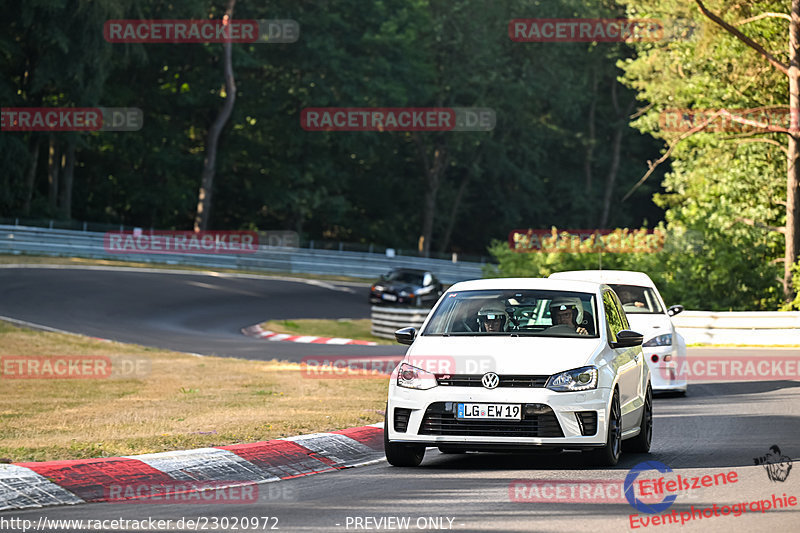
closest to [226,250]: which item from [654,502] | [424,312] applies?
[424,312]

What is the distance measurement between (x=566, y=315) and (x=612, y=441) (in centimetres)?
143

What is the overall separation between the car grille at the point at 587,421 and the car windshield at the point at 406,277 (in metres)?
31.3

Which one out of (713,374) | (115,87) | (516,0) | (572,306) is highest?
(516,0)

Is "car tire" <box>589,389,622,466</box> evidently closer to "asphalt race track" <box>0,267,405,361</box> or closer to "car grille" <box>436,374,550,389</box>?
"car grille" <box>436,374,550,389</box>

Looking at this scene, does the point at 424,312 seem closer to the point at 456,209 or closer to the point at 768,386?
the point at 768,386

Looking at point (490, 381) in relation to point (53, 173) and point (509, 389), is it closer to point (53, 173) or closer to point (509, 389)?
point (509, 389)

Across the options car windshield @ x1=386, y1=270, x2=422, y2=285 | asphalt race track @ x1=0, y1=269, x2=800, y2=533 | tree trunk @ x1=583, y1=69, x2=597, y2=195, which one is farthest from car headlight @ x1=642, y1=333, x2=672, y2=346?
tree trunk @ x1=583, y1=69, x2=597, y2=195

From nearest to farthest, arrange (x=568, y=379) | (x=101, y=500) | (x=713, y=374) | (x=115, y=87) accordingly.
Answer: (x=101, y=500) → (x=568, y=379) → (x=713, y=374) → (x=115, y=87)

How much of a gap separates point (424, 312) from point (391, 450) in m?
21.1

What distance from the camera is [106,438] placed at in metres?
11.4

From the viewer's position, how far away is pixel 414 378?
417 inches

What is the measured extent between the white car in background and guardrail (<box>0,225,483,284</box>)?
31313mm

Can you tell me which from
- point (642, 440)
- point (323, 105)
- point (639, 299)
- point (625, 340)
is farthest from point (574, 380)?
point (323, 105)

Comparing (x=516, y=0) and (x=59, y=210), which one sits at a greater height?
(x=516, y=0)
